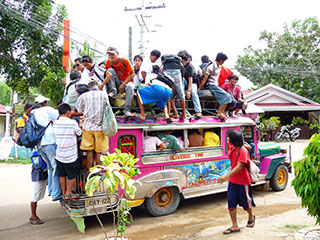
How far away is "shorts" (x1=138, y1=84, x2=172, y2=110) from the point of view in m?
5.35

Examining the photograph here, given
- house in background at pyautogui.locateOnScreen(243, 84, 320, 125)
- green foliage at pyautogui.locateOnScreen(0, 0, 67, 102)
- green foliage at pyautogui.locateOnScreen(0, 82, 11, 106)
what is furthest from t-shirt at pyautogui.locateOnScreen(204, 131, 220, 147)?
green foliage at pyautogui.locateOnScreen(0, 82, 11, 106)

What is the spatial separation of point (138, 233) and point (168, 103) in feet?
Answer: 8.45

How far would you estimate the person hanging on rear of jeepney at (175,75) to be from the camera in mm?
5953

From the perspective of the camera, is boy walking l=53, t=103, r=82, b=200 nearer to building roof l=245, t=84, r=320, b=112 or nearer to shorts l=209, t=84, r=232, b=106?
shorts l=209, t=84, r=232, b=106

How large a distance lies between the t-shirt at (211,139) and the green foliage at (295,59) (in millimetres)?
20204

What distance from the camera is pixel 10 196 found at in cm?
747

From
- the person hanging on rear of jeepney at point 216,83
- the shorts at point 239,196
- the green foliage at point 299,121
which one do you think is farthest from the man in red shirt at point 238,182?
the green foliage at point 299,121

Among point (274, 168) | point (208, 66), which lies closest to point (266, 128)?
point (274, 168)

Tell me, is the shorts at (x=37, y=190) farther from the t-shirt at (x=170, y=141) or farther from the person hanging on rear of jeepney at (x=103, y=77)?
the t-shirt at (x=170, y=141)

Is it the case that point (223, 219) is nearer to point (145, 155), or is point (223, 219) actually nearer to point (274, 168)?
point (145, 155)

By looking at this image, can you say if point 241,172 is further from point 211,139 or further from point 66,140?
point 66,140

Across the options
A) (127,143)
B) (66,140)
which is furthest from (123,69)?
(66,140)

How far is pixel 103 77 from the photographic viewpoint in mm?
5895

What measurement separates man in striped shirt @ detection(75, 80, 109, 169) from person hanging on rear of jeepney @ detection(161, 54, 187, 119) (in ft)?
5.63
